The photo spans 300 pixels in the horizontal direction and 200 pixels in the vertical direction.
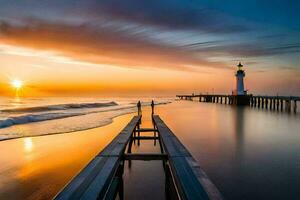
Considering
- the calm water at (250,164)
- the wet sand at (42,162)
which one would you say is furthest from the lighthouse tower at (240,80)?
the wet sand at (42,162)

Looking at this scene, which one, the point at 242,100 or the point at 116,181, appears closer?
the point at 116,181

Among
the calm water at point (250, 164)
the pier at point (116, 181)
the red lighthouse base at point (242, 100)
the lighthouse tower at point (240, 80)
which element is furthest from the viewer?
the red lighthouse base at point (242, 100)

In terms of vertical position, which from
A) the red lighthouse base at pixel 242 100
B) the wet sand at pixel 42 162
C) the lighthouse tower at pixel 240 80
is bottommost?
the wet sand at pixel 42 162

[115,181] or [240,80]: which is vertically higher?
[240,80]

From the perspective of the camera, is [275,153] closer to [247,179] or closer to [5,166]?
[247,179]

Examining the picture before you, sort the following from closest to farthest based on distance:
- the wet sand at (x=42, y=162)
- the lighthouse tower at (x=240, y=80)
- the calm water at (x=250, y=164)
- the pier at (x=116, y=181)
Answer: the pier at (x=116, y=181) → the calm water at (x=250, y=164) → the wet sand at (x=42, y=162) → the lighthouse tower at (x=240, y=80)

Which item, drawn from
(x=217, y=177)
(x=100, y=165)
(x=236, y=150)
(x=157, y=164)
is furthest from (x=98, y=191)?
(x=236, y=150)

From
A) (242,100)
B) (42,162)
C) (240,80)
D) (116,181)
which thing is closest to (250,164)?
(116,181)

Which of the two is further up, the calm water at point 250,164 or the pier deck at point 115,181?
the pier deck at point 115,181

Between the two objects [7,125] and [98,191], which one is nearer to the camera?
[98,191]

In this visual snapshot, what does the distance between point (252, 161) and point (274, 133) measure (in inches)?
305

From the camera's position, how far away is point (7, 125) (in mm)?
18859

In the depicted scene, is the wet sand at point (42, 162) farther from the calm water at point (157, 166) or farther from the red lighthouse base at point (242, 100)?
the red lighthouse base at point (242, 100)

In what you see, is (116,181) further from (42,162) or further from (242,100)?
(242,100)
